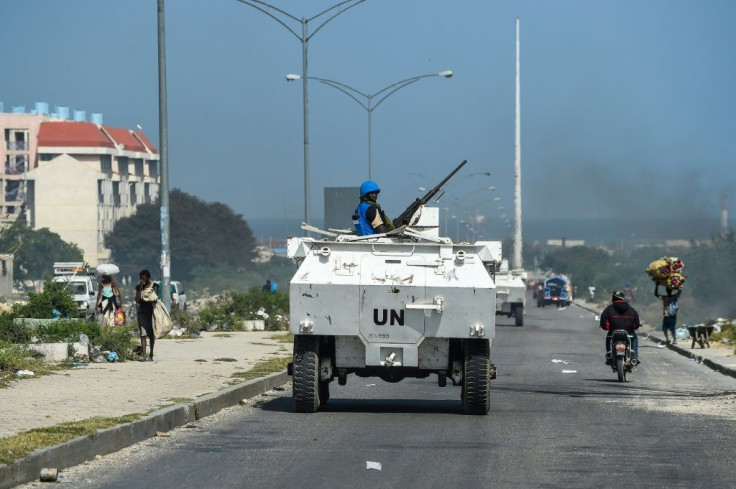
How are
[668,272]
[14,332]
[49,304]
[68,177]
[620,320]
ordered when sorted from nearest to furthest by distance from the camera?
[14,332] < [620,320] < [49,304] < [668,272] < [68,177]

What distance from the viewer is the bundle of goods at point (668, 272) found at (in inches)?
1430

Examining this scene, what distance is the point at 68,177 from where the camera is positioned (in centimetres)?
13762

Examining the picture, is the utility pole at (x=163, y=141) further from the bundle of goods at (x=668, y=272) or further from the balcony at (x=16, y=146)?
the balcony at (x=16, y=146)

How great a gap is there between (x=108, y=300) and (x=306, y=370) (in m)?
12.3

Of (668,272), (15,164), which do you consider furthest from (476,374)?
(15,164)

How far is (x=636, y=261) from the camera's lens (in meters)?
119

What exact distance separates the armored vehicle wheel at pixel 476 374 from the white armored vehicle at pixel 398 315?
1cm

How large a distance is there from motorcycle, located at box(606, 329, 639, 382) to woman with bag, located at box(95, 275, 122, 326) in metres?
9.36

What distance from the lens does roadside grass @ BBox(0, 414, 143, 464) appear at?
413 inches

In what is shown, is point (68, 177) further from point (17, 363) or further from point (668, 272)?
point (17, 363)

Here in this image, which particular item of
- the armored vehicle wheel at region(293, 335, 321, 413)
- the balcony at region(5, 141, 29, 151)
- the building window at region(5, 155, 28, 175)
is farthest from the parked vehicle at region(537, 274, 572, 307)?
the armored vehicle wheel at region(293, 335, 321, 413)

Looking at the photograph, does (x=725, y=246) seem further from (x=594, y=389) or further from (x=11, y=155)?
(x=11, y=155)

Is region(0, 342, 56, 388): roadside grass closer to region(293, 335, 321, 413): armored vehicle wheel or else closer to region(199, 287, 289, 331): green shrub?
region(293, 335, 321, 413): armored vehicle wheel

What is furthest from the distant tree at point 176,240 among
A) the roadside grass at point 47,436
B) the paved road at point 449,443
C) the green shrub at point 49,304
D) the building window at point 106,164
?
the roadside grass at point 47,436
